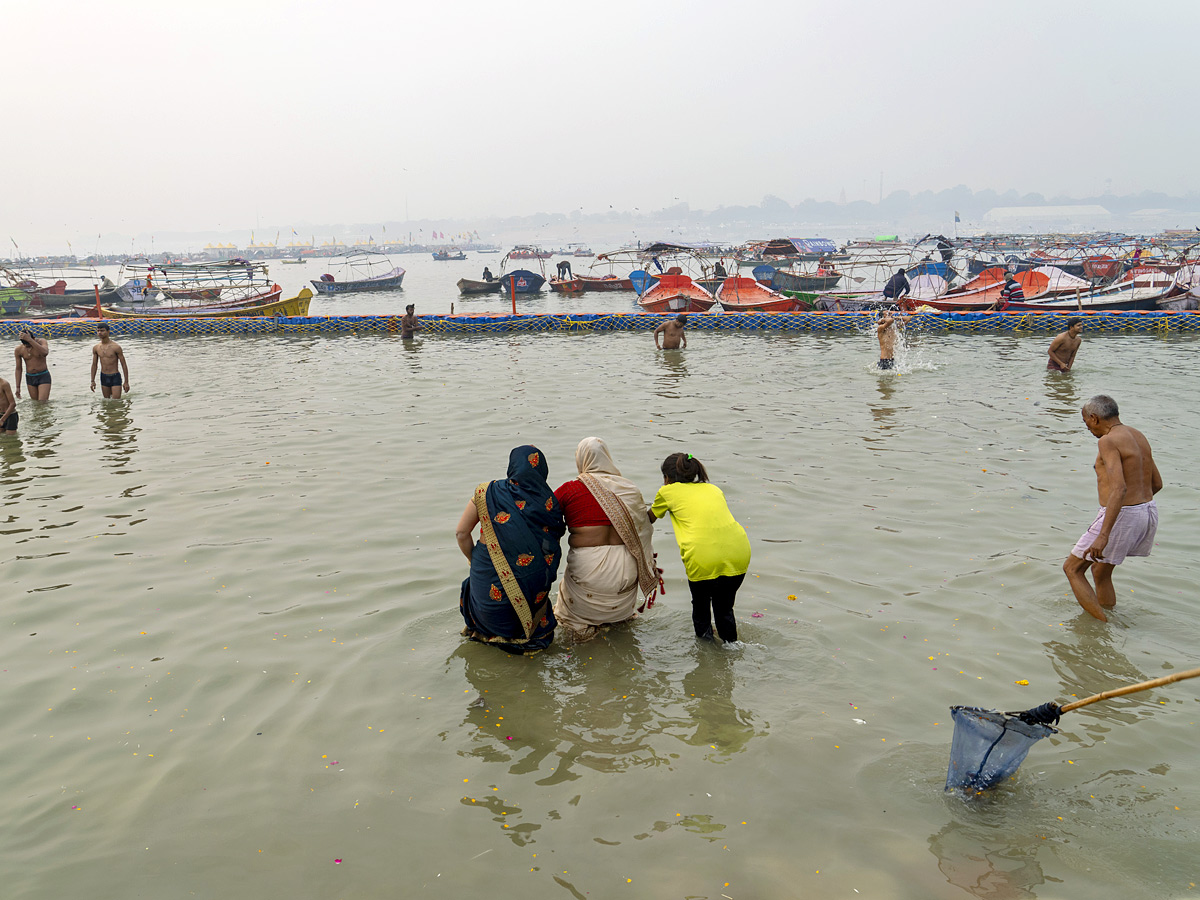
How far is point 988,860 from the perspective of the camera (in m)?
3.39

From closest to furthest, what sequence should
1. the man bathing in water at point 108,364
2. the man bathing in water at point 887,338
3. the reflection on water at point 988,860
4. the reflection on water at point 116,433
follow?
the reflection on water at point 988,860
the reflection on water at point 116,433
the man bathing in water at point 108,364
the man bathing in water at point 887,338

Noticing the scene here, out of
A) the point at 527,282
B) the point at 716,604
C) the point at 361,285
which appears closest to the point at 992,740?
the point at 716,604

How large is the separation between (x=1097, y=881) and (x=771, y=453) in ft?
23.4

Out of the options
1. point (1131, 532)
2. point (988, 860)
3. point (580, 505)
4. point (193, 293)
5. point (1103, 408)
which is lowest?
point (988, 860)

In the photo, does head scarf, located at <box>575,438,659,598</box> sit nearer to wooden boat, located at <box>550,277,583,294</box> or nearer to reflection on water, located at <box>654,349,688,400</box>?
reflection on water, located at <box>654,349,688,400</box>

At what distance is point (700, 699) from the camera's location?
4.76m

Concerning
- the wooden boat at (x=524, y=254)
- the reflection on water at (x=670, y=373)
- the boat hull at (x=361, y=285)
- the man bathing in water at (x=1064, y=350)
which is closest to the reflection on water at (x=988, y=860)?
the reflection on water at (x=670, y=373)

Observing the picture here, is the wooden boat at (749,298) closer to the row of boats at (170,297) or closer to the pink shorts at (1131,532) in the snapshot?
the row of boats at (170,297)

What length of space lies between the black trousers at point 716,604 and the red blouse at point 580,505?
2.56 ft

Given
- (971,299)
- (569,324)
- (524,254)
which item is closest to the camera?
(569,324)

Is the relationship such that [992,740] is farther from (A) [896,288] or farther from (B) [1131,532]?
(A) [896,288]

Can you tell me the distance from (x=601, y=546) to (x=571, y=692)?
3.11 ft

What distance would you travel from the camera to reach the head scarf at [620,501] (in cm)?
500

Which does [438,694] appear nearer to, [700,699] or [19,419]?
[700,699]
